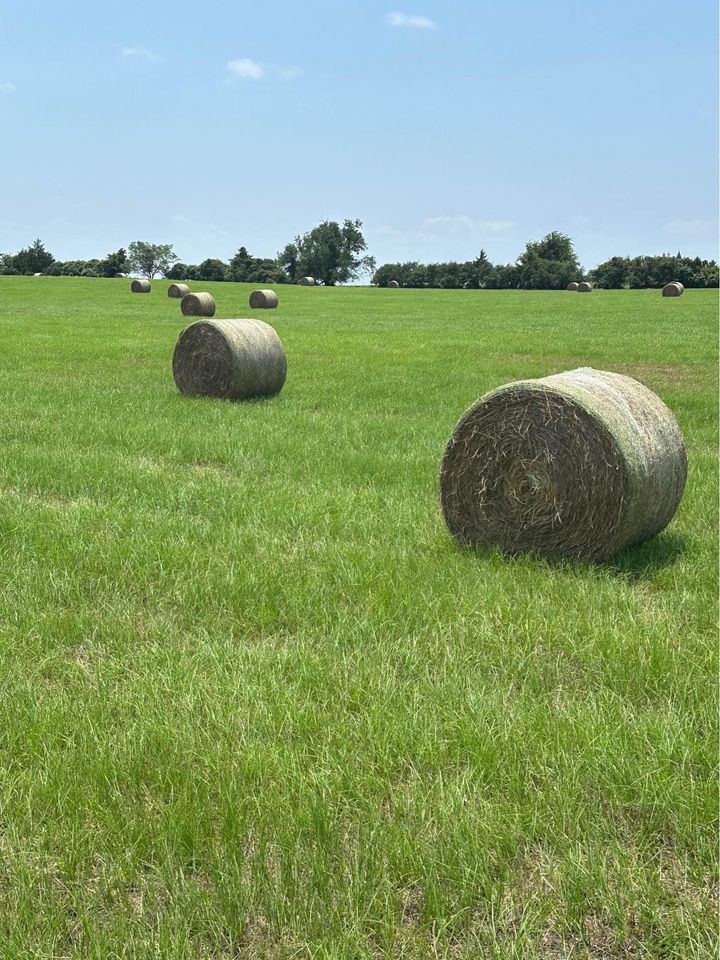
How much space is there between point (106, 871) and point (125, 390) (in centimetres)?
1318

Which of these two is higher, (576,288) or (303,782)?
(576,288)

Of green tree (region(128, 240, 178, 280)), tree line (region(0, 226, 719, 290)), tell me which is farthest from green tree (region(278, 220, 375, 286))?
green tree (region(128, 240, 178, 280))

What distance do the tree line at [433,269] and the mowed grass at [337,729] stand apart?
3253 inches

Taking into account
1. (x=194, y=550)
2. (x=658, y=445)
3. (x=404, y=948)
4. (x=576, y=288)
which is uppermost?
(x=576, y=288)

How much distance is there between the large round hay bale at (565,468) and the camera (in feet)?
20.6

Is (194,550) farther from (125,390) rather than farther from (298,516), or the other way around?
(125,390)

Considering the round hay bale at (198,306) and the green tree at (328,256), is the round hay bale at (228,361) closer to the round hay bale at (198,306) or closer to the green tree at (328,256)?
the round hay bale at (198,306)

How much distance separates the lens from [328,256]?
11769 cm

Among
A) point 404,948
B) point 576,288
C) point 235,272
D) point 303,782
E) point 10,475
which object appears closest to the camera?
point 404,948

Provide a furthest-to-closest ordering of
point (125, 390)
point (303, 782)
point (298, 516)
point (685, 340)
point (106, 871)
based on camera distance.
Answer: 1. point (685, 340)
2. point (125, 390)
3. point (298, 516)
4. point (303, 782)
5. point (106, 871)

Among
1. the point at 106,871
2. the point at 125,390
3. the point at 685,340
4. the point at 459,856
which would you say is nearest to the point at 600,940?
the point at 459,856

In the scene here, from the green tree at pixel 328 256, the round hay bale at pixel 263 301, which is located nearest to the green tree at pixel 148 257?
the green tree at pixel 328 256

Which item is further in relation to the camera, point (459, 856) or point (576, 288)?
point (576, 288)

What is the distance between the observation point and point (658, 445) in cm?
656
